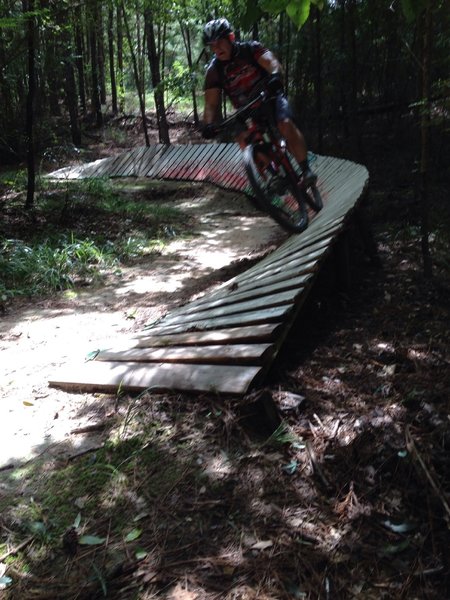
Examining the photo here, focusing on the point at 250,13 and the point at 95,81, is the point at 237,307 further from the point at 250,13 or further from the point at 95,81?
the point at 95,81

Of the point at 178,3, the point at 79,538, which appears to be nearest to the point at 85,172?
the point at 178,3

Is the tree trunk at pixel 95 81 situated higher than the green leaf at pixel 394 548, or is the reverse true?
the tree trunk at pixel 95 81

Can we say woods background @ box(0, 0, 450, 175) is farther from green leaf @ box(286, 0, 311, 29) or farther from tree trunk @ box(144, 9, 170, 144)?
green leaf @ box(286, 0, 311, 29)

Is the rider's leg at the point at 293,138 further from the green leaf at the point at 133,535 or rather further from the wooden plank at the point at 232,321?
the green leaf at the point at 133,535

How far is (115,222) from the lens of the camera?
8633 mm

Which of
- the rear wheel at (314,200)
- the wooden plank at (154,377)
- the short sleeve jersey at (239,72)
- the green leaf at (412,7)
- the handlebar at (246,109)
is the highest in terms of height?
the short sleeve jersey at (239,72)

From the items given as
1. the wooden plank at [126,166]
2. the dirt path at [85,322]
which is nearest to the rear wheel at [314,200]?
the dirt path at [85,322]

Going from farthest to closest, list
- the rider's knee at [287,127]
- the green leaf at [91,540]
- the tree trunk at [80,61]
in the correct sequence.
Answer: the tree trunk at [80,61] → the rider's knee at [287,127] → the green leaf at [91,540]

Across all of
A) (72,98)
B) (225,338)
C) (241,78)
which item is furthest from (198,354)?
(72,98)

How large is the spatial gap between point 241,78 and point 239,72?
6cm

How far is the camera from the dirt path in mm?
2805

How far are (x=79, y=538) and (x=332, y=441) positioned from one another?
1193 mm

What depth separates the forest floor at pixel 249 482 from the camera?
72.5 inches

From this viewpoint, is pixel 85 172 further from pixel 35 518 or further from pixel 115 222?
pixel 35 518
